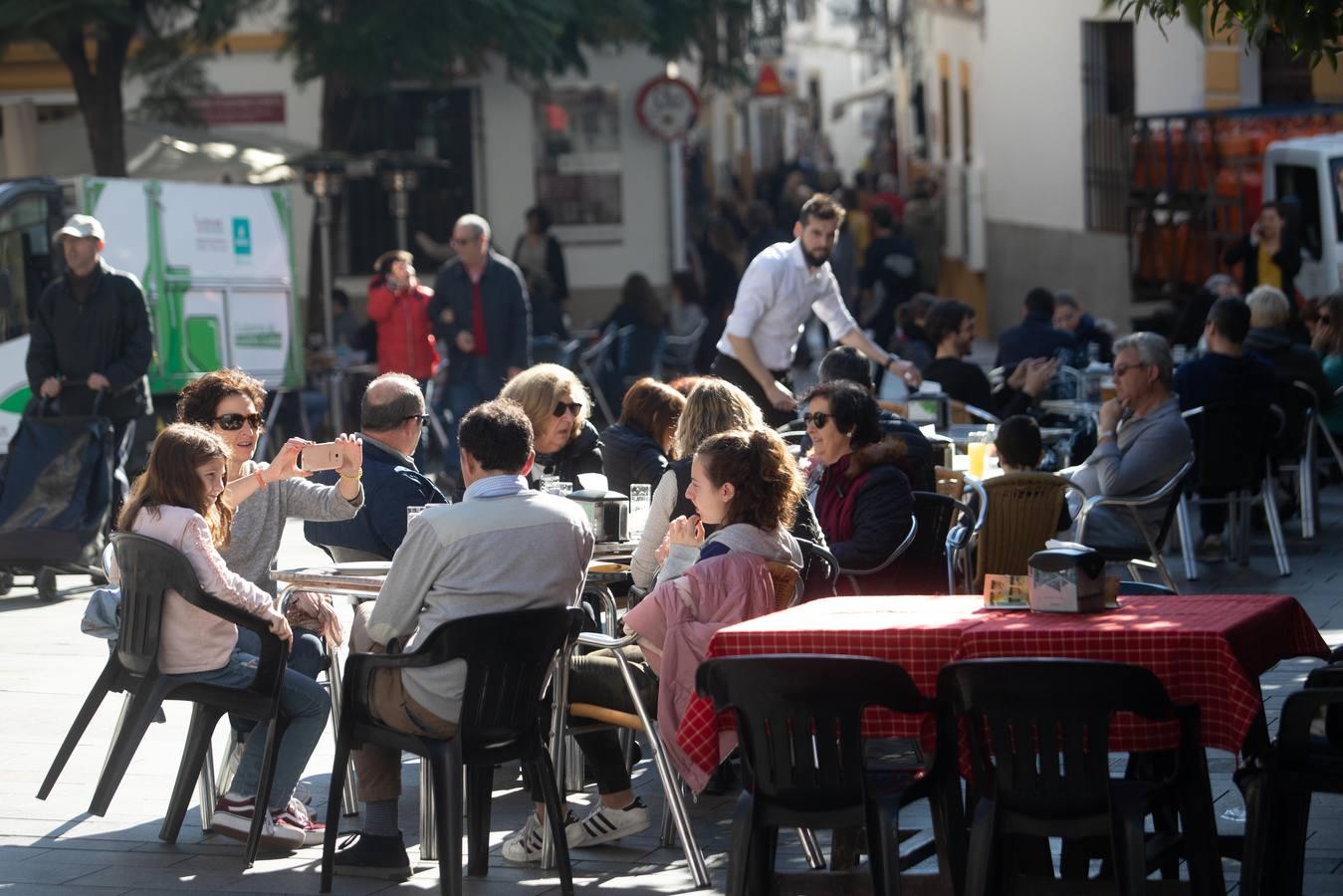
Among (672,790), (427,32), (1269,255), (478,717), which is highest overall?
(427,32)

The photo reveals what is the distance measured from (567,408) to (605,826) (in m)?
2.07

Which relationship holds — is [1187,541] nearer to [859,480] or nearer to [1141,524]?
[1141,524]

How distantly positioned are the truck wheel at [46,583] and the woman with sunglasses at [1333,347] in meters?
7.12

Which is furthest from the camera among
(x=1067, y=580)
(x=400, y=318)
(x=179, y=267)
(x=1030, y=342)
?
(x=400, y=318)

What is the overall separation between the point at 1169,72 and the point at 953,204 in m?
8.68

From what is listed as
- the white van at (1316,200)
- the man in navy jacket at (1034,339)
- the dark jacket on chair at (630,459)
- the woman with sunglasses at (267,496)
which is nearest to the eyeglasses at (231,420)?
the woman with sunglasses at (267,496)

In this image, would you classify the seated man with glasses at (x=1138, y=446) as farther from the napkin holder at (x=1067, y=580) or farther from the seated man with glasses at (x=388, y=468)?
the napkin holder at (x=1067, y=580)

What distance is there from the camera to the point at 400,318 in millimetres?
16766

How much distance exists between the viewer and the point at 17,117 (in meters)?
20.5

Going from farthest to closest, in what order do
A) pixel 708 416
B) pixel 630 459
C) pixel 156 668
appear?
pixel 630 459
pixel 708 416
pixel 156 668

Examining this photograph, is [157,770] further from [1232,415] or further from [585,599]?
[1232,415]

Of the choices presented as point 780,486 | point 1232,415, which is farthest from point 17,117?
point 780,486

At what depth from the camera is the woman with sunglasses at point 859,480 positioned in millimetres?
7664

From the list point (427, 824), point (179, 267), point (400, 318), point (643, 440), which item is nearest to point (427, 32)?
point (400, 318)
